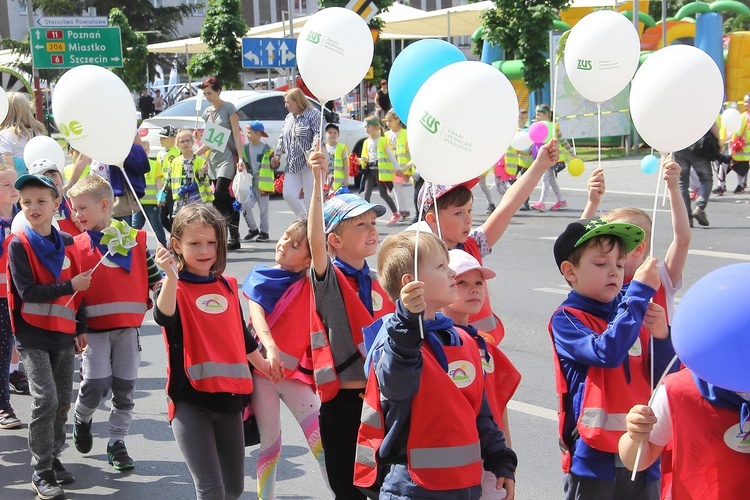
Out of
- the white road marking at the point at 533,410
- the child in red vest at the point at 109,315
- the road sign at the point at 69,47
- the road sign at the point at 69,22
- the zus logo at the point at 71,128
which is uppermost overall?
the road sign at the point at 69,22

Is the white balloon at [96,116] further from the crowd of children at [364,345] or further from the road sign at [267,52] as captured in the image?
the road sign at [267,52]

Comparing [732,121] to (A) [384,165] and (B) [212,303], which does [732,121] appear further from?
(B) [212,303]

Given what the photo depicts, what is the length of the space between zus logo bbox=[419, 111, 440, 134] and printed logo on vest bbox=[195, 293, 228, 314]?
1.39m

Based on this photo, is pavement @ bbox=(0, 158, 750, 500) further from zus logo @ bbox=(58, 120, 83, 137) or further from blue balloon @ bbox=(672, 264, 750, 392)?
zus logo @ bbox=(58, 120, 83, 137)

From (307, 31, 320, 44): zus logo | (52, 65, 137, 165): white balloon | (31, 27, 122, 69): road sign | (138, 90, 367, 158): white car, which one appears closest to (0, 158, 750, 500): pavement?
(52, 65, 137, 165): white balloon

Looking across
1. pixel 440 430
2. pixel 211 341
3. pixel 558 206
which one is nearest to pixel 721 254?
pixel 558 206

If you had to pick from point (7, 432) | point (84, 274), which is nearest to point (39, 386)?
point (84, 274)

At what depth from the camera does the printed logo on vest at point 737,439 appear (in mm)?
2775

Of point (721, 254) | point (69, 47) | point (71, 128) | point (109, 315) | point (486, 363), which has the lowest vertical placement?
point (721, 254)

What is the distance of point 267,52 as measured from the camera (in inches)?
783

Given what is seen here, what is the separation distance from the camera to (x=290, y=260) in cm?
448

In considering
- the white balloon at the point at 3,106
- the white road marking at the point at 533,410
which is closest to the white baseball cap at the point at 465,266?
the white road marking at the point at 533,410

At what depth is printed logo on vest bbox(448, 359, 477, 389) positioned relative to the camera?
3.21 meters

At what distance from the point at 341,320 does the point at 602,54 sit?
1.97 meters
